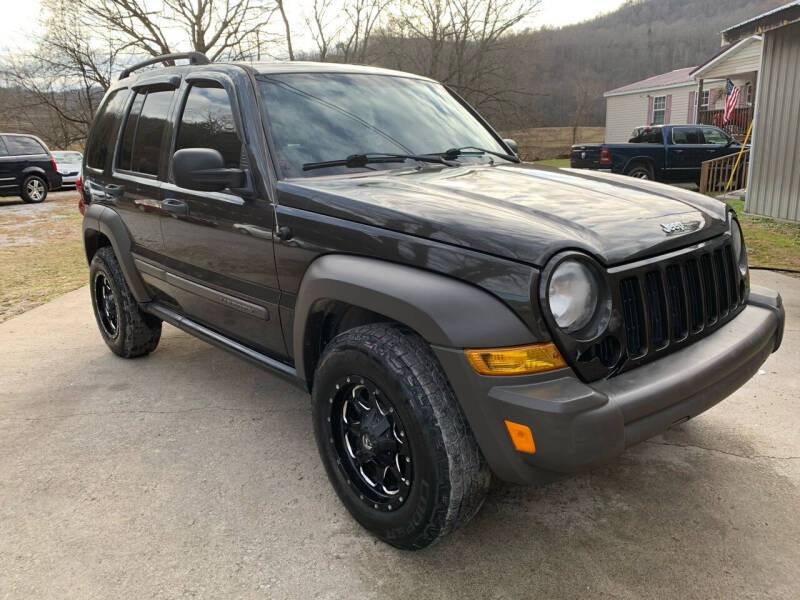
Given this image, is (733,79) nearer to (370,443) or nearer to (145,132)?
(145,132)

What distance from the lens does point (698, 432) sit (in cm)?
337

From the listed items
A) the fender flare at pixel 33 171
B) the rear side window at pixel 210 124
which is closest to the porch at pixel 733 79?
the rear side window at pixel 210 124

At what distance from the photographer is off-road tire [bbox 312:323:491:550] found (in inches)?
85.0

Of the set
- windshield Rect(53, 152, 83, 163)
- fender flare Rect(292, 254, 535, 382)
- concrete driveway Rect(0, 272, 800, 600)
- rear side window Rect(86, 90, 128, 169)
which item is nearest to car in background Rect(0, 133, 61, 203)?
windshield Rect(53, 152, 83, 163)

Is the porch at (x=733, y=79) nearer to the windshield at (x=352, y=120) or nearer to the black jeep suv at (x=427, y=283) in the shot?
the windshield at (x=352, y=120)

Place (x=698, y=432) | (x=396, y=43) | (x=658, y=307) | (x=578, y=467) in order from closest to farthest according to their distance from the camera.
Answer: (x=578, y=467) < (x=658, y=307) < (x=698, y=432) < (x=396, y=43)

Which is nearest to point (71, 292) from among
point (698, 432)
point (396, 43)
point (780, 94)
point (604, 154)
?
point (698, 432)

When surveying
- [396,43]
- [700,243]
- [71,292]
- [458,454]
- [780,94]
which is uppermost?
[396,43]

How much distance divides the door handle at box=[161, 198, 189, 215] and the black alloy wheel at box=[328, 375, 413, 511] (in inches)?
60.1

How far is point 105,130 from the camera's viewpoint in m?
4.54

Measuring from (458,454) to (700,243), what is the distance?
1.29 metres

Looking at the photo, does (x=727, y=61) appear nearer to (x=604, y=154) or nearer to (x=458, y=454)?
(x=604, y=154)

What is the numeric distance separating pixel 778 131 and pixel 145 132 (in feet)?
33.3

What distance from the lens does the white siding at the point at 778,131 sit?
10.0m
